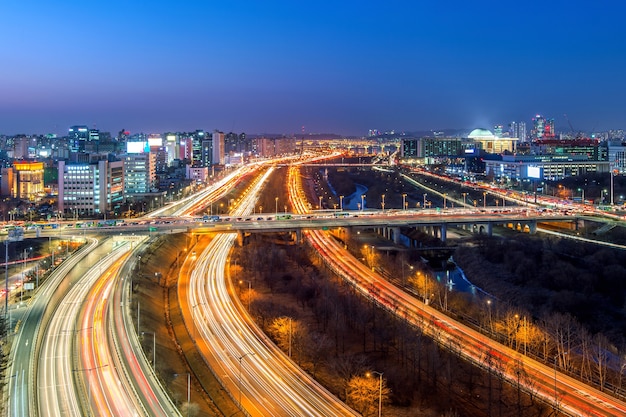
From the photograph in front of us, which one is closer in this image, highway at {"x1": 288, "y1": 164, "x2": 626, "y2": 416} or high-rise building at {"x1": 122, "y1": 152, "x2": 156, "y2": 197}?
highway at {"x1": 288, "y1": 164, "x2": 626, "y2": 416}

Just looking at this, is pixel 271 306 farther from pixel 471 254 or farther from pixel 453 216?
pixel 453 216

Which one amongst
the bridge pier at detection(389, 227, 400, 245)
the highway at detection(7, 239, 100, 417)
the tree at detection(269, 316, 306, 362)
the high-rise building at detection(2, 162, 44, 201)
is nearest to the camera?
the highway at detection(7, 239, 100, 417)

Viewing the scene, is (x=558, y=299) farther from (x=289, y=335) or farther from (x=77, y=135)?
(x=77, y=135)

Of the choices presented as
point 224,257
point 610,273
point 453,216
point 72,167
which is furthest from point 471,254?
point 72,167

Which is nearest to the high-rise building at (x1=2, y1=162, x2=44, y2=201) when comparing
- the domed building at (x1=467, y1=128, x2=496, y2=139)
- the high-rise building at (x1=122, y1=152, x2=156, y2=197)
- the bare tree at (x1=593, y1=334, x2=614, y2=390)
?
the high-rise building at (x1=122, y1=152, x2=156, y2=197)

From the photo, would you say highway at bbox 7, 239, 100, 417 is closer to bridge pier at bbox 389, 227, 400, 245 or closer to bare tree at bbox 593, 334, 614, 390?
bare tree at bbox 593, 334, 614, 390

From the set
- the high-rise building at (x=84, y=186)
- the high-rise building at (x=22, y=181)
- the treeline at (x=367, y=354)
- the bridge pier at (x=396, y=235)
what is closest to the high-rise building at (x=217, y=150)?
the high-rise building at (x=22, y=181)

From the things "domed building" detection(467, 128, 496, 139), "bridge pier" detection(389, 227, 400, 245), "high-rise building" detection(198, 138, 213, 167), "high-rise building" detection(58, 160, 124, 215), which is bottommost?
"bridge pier" detection(389, 227, 400, 245)
